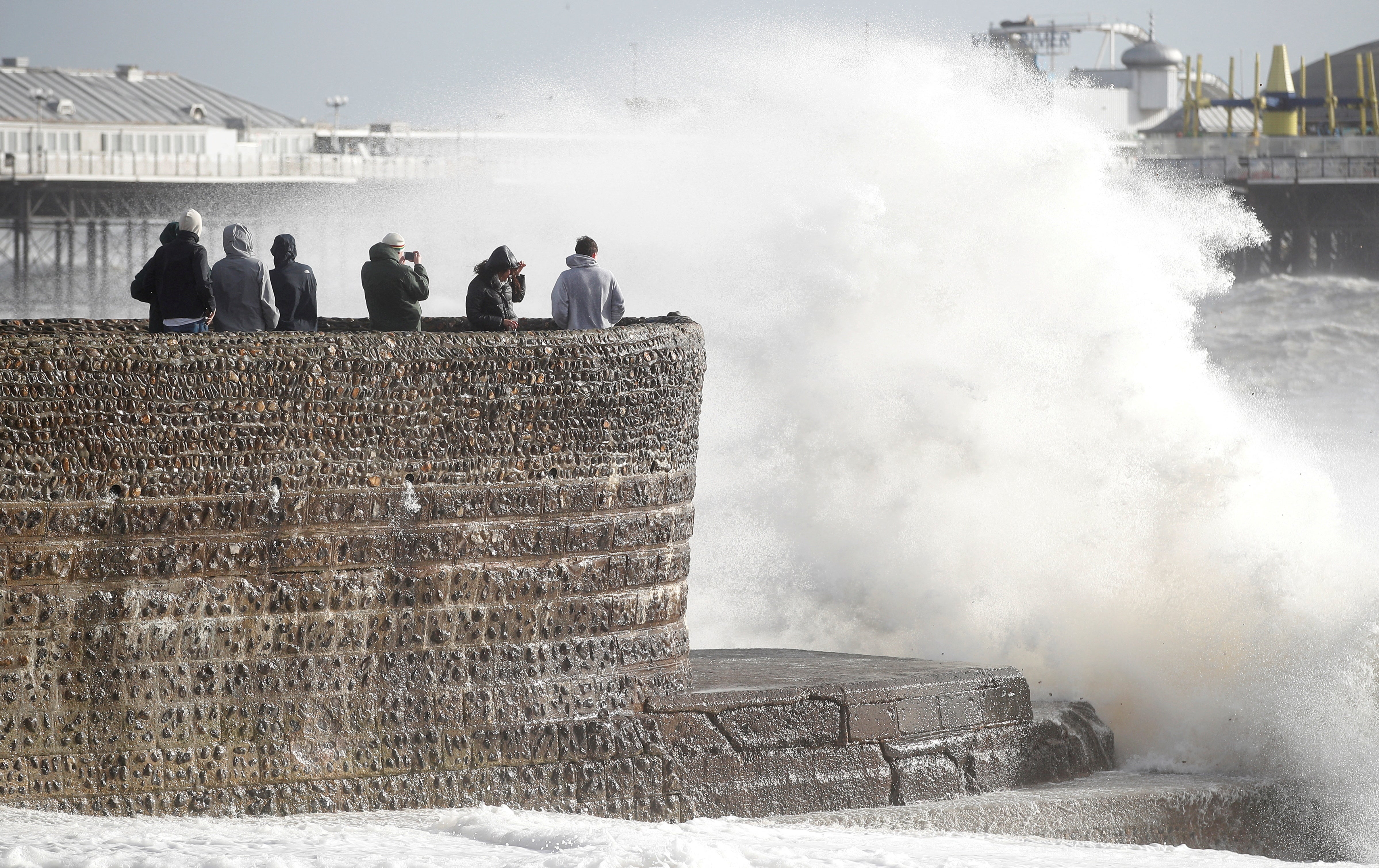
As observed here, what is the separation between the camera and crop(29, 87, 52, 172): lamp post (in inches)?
2083

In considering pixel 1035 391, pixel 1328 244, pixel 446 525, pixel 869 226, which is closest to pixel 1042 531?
pixel 1035 391

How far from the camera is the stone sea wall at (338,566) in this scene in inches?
240

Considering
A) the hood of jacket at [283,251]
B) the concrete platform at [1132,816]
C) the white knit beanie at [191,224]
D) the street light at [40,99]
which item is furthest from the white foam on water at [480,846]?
the street light at [40,99]

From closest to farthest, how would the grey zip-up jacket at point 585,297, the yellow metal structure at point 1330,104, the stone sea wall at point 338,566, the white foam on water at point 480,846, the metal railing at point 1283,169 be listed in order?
the white foam on water at point 480,846 → the stone sea wall at point 338,566 → the grey zip-up jacket at point 585,297 → the metal railing at point 1283,169 → the yellow metal structure at point 1330,104

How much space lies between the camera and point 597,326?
7.76 metres

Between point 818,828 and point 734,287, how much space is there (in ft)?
28.3

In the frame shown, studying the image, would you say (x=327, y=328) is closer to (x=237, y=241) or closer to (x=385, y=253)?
(x=385, y=253)

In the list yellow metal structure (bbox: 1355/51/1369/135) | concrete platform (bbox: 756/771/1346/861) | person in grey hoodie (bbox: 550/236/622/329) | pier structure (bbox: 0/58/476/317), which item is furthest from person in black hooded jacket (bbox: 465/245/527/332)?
yellow metal structure (bbox: 1355/51/1369/135)

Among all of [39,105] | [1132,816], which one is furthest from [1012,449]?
[39,105]

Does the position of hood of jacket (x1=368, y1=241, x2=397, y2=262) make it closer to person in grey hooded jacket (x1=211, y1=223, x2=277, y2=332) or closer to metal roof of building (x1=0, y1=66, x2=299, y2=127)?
person in grey hooded jacket (x1=211, y1=223, x2=277, y2=332)

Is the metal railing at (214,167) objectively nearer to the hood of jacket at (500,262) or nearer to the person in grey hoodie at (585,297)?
the hood of jacket at (500,262)

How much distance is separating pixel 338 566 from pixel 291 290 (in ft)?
5.86

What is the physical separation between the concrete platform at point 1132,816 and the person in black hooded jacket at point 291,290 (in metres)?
3.22

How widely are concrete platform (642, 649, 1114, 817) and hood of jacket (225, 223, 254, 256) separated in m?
2.74
